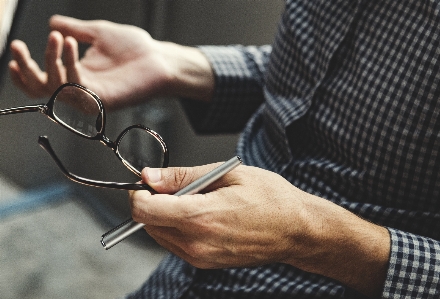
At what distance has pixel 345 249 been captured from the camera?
0.51 m

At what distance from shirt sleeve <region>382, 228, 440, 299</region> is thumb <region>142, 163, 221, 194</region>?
232 millimetres

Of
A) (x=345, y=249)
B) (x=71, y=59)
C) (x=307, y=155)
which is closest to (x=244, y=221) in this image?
(x=345, y=249)

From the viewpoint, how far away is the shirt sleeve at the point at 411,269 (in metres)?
0.52

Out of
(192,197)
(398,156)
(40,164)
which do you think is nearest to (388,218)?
(398,156)

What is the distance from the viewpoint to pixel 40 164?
995 mm

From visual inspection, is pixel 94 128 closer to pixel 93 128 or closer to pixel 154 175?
pixel 93 128

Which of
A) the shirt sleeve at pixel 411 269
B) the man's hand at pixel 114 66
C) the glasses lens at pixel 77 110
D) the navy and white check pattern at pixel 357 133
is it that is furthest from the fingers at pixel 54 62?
the shirt sleeve at pixel 411 269

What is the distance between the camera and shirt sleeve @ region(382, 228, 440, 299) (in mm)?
524

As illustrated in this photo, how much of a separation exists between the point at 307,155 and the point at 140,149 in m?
0.25

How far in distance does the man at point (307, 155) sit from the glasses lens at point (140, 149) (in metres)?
0.07

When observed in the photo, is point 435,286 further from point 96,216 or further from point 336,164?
point 96,216

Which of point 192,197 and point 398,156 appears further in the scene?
point 398,156

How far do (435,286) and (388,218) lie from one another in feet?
0.30

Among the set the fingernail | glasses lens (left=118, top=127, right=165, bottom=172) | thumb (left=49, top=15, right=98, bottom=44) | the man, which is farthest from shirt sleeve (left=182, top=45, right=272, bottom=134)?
the fingernail
